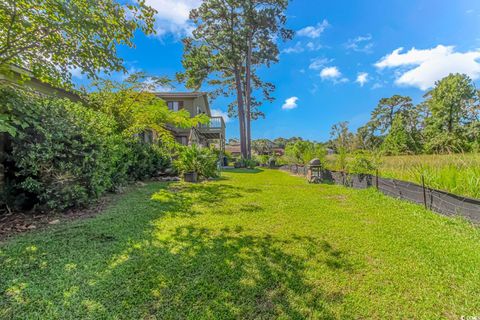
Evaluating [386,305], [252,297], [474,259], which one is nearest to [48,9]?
[252,297]

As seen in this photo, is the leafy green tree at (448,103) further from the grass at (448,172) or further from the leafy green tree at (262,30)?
the grass at (448,172)

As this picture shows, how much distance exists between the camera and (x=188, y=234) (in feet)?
10.4

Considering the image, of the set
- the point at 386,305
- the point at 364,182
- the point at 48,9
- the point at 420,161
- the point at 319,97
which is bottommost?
the point at 386,305

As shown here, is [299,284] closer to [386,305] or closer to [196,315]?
[386,305]

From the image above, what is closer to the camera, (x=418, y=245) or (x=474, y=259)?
(x=474, y=259)

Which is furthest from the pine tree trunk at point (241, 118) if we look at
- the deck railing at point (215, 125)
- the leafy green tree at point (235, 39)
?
the deck railing at point (215, 125)

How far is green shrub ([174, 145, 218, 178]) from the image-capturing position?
821cm

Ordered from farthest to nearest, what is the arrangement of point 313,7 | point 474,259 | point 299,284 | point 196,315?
point 313,7, point 474,259, point 299,284, point 196,315

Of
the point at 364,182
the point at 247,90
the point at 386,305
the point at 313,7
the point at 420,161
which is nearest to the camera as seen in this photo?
the point at 386,305

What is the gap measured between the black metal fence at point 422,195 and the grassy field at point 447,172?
0.83 ft

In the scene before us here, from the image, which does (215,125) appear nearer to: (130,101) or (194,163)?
(194,163)

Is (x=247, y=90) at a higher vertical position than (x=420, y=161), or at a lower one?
higher

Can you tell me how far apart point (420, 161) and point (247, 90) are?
14362 mm

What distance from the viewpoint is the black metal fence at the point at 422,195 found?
3418mm
